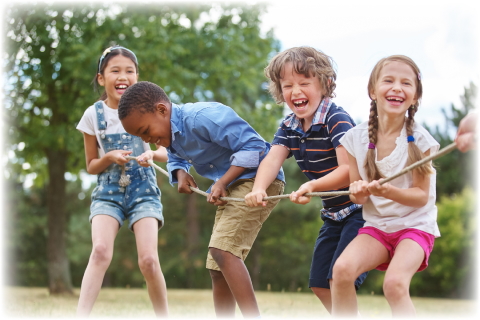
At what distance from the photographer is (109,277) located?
82.9ft

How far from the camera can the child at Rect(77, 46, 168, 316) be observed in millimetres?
3699

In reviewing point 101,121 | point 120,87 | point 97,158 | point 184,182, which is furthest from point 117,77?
point 184,182

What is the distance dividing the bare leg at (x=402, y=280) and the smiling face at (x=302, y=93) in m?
1.01

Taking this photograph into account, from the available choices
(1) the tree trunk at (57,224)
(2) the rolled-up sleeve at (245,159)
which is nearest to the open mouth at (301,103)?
(2) the rolled-up sleeve at (245,159)

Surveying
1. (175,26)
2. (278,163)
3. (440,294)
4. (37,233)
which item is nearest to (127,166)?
(278,163)

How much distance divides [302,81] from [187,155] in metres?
0.89

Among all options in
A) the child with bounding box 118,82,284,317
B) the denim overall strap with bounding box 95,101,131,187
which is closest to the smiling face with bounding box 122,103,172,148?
the child with bounding box 118,82,284,317

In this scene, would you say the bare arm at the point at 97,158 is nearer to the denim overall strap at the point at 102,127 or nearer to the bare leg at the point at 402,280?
the denim overall strap at the point at 102,127

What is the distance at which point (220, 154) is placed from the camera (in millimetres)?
3557

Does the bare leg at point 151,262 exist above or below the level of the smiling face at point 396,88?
below

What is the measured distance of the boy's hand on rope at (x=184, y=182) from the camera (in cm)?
363

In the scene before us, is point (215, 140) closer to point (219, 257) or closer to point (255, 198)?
point (255, 198)

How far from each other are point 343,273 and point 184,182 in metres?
1.36

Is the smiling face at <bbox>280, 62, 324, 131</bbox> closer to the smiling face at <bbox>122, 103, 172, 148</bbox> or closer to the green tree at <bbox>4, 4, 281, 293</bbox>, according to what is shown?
the smiling face at <bbox>122, 103, 172, 148</bbox>
